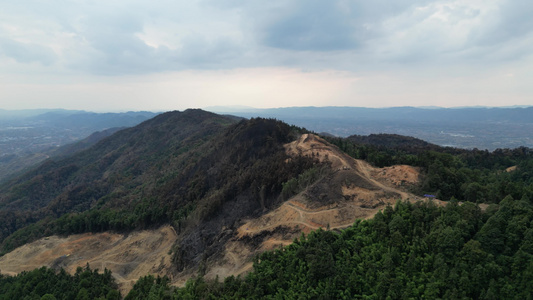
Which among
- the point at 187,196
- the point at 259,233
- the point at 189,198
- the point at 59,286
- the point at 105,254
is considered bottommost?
the point at 105,254

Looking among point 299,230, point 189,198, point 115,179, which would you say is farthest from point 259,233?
point 115,179

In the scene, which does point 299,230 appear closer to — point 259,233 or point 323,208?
point 323,208

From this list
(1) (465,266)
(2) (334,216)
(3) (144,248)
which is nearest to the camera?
(1) (465,266)

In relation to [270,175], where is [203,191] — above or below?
below

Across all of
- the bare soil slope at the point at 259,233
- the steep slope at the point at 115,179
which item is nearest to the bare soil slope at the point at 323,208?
the bare soil slope at the point at 259,233

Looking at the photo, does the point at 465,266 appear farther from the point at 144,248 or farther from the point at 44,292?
the point at 44,292

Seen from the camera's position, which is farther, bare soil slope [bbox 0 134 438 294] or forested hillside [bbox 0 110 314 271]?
forested hillside [bbox 0 110 314 271]

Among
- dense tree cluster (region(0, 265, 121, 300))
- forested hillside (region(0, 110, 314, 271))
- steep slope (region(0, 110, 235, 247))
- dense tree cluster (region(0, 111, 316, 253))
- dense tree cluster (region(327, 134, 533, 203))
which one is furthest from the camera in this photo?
steep slope (region(0, 110, 235, 247))

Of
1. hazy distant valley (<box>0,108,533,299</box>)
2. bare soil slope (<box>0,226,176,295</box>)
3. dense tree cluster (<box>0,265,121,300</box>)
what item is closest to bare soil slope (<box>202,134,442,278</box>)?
hazy distant valley (<box>0,108,533,299</box>)

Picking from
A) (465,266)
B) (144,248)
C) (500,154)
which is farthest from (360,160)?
(500,154)

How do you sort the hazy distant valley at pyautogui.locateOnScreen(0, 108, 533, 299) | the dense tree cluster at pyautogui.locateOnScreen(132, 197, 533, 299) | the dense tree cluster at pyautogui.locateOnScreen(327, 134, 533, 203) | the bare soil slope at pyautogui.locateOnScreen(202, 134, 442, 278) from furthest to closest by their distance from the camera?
the bare soil slope at pyautogui.locateOnScreen(202, 134, 442, 278)
the dense tree cluster at pyautogui.locateOnScreen(327, 134, 533, 203)
the hazy distant valley at pyautogui.locateOnScreen(0, 108, 533, 299)
the dense tree cluster at pyautogui.locateOnScreen(132, 197, 533, 299)

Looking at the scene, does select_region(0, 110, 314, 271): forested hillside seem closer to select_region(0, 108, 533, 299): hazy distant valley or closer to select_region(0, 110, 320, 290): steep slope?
select_region(0, 110, 320, 290): steep slope
